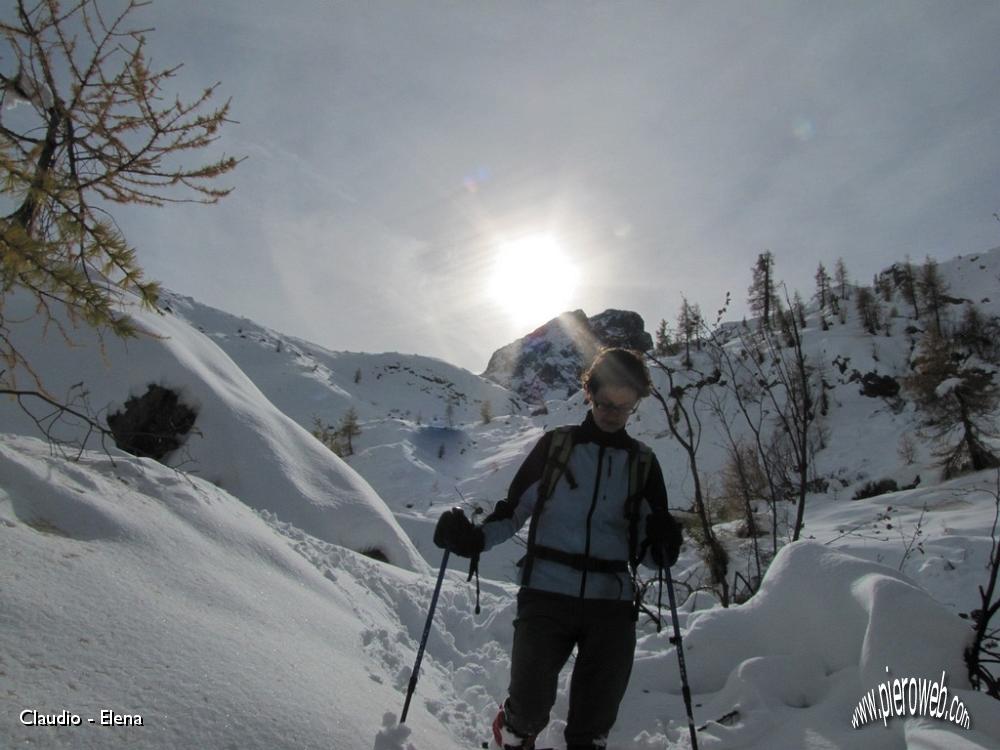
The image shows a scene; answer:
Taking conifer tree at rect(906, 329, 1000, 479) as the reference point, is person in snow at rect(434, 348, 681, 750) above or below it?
below

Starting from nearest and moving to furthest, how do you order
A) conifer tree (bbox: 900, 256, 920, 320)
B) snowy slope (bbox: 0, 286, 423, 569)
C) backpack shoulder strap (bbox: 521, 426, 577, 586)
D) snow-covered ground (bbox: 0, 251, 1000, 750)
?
snow-covered ground (bbox: 0, 251, 1000, 750)
backpack shoulder strap (bbox: 521, 426, 577, 586)
snowy slope (bbox: 0, 286, 423, 569)
conifer tree (bbox: 900, 256, 920, 320)

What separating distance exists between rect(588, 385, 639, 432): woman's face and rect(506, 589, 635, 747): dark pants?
33.5 inches

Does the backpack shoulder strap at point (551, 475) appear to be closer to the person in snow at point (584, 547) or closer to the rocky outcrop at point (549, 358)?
the person in snow at point (584, 547)

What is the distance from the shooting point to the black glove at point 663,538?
2383mm

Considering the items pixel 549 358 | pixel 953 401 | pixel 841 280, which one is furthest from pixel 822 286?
pixel 549 358

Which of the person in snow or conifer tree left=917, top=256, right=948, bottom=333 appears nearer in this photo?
the person in snow

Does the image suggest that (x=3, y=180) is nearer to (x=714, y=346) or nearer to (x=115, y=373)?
(x=714, y=346)

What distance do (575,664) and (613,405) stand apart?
1.23 meters

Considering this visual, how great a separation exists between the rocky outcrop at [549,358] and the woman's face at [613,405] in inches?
5148

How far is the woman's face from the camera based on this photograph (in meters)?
2.55

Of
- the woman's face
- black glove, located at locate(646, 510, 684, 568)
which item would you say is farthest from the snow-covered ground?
the woman's face

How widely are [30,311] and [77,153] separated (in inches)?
303

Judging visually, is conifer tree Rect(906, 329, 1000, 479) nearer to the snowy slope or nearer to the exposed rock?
the snowy slope

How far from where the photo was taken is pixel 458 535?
2.47 metres
